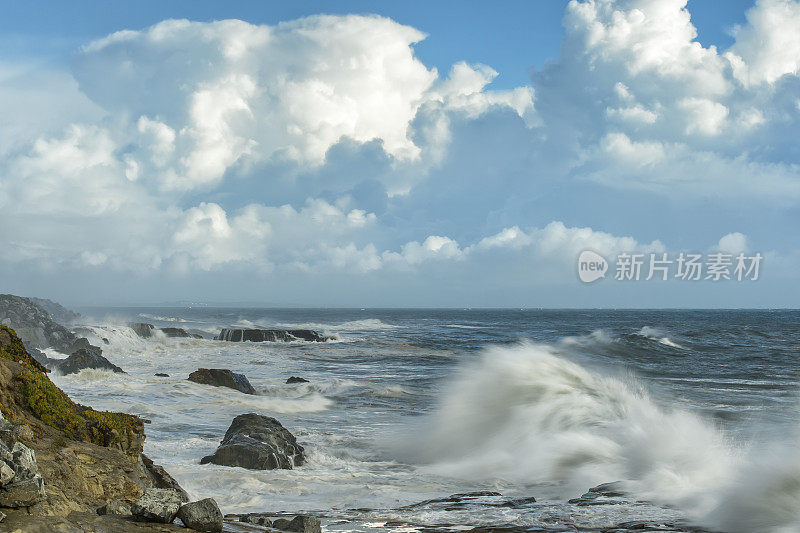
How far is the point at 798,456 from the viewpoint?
27.8ft

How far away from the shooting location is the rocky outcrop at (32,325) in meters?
32.4

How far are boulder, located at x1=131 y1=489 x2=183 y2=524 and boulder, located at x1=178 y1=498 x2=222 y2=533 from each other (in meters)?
0.08

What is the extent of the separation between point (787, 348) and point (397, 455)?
1712 inches

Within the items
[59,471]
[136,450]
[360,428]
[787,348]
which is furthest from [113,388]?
[787,348]

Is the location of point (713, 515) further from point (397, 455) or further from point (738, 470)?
point (397, 455)

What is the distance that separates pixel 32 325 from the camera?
111ft

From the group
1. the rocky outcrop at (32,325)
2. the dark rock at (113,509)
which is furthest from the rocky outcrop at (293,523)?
the rocky outcrop at (32,325)

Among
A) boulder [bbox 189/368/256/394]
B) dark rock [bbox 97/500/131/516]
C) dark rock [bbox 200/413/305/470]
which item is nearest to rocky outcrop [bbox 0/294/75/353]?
boulder [bbox 189/368/256/394]

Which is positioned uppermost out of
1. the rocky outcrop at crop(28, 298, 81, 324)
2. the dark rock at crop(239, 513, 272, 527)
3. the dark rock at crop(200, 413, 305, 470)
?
the dark rock at crop(239, 513, 272, 527)

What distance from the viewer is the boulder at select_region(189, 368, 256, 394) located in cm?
1955

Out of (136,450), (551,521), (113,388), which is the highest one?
(136,450)

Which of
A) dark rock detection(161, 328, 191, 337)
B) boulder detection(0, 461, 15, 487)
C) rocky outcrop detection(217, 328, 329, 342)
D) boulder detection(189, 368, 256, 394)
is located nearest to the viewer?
boulder detection(0, 461, 15, 487)

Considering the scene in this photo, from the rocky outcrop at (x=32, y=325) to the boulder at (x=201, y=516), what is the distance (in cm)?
2958

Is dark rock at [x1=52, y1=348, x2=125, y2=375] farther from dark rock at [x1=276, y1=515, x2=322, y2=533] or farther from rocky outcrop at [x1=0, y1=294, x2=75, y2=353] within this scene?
dark rock at [x1=276, y1=515, x2=322, y2=533]
